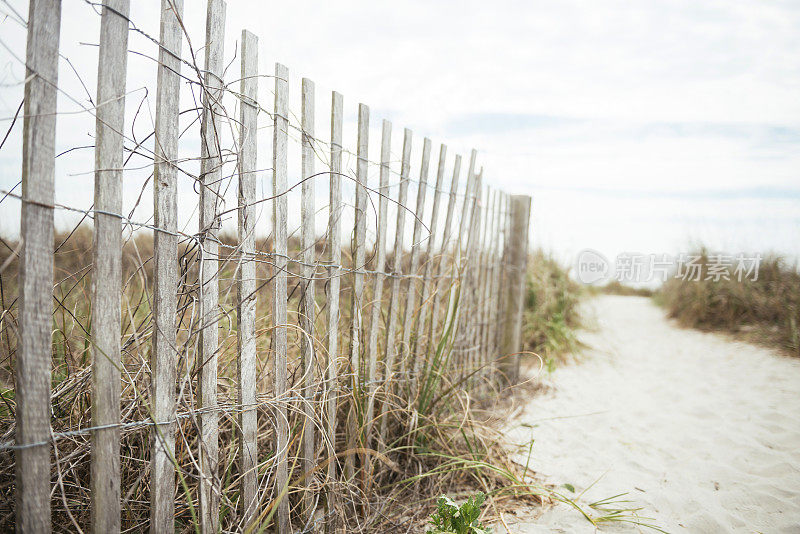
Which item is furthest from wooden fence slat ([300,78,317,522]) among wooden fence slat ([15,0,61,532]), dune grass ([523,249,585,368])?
dune grass ([523,249,585,368])

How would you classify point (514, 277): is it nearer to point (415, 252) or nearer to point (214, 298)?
point (415, 252)

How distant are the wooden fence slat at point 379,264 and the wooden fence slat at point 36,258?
48.7 inches

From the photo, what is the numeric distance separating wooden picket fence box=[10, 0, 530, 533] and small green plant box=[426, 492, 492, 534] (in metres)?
0.40

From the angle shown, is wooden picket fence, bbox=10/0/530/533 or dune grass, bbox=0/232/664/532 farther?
dune grass, bbox=0/232/664/532

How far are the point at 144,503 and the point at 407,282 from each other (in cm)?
151

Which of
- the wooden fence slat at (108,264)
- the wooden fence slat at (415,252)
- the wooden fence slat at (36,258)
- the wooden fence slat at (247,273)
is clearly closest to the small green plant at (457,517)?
the wooden fence slat at (247,273)

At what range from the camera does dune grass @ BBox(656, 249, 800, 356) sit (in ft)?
20.1

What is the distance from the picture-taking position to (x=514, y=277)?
4.30 m

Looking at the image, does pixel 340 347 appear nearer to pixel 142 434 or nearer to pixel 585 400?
pixel 142 434

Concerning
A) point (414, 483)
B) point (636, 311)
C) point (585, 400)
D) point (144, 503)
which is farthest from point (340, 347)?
point (636, 311)

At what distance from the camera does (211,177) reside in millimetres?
1436

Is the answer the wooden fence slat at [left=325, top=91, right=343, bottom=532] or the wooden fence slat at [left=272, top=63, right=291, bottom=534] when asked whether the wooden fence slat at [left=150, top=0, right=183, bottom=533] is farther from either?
the wooden fence slat at [left=325, top=91, right=343, bottom=532]

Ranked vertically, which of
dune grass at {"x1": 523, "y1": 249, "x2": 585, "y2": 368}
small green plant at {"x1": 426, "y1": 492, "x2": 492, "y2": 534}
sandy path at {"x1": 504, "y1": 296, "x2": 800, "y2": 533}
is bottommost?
sandy path at {"x1": 504, "y1": 296, "x2": 800, "y2": 533}

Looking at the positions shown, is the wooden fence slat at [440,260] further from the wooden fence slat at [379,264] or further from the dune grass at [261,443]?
the wooden fence slat at [379,264]
